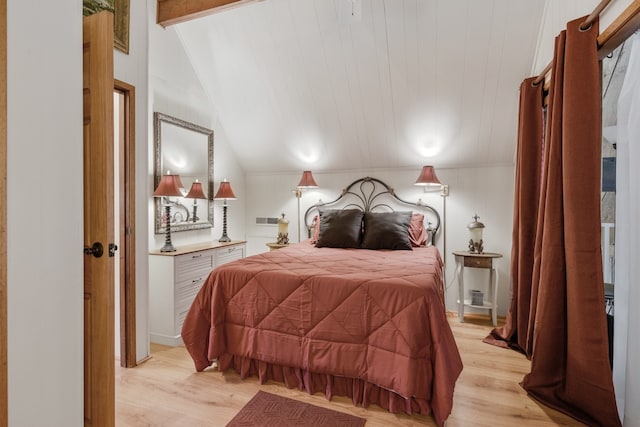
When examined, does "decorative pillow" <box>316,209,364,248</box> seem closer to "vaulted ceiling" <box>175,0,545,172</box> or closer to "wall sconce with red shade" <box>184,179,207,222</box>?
"vaulted ceiling" <box>175,0,545,172</box>

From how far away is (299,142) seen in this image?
4.09m

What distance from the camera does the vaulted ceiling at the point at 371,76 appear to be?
2729 millimetres

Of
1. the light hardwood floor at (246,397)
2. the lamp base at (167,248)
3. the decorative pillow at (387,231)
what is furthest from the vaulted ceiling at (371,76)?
the light hardwood floor at (246,397)

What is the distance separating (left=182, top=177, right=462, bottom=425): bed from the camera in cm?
173

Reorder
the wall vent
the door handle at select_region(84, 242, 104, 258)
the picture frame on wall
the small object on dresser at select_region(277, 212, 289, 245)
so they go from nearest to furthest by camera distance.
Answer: the door handle at select_region(84, 242, 104, 258) < the picture frame on wall < the small object on dresser at select_region(277, 212, 289, 245) < the wall vent

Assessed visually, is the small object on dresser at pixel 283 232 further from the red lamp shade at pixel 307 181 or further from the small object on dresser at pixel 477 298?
the small object on dresser at pixel 477 298

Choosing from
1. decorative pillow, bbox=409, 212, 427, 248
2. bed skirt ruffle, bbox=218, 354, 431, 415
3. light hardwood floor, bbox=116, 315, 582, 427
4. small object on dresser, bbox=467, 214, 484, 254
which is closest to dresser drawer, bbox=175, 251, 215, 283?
light hardwood floor, bbox=116, 315, 582, 427

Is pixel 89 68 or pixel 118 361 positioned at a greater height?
pixel 89 68

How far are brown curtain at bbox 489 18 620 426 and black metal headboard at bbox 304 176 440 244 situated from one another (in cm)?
174

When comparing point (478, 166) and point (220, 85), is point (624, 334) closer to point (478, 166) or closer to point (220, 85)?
point (478, 166)

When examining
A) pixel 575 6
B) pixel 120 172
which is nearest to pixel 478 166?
pixel 575 6

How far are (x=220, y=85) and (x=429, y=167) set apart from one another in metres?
2.51

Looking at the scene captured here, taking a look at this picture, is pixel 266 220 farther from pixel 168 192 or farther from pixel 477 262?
pixel 477 262

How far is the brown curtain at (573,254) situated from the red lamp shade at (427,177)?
1411 millimetres
